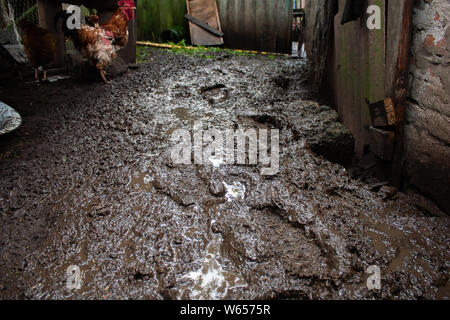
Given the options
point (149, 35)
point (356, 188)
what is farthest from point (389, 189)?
point (149, 35)

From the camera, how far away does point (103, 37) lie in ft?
16.0

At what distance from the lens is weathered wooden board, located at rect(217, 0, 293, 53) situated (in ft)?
24.2

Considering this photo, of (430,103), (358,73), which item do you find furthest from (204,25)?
(430,103)

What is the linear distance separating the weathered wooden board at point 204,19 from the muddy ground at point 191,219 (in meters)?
4.57

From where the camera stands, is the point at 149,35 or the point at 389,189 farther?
the point at 149,35

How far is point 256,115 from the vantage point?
12.6ft

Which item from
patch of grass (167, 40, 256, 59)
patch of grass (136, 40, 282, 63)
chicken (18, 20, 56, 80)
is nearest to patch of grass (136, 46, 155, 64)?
patch of grass (136, 40, 282, 63)

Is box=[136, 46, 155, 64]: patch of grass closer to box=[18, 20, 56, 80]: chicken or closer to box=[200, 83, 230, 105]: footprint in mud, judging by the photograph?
box=[18, 20, 56, 80]: chicken

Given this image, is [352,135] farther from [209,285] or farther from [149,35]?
[149,35]

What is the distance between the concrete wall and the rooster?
4529mm

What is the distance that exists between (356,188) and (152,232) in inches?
79.0
